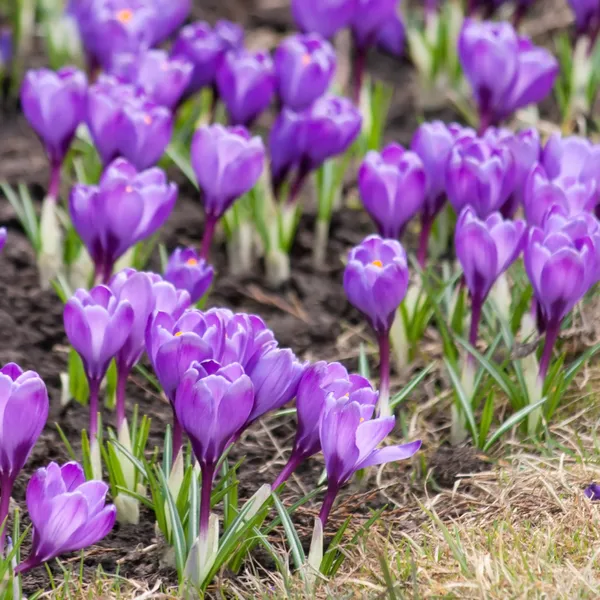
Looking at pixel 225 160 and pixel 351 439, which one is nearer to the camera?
pixel 351 439

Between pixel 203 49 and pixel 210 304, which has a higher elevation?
pixel 203 49

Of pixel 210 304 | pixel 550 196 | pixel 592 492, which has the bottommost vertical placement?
pixel 210 304

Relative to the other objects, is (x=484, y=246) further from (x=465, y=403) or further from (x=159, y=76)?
(x=159, y=76)

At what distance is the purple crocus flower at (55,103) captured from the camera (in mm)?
2779

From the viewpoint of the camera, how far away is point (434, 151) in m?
2.64

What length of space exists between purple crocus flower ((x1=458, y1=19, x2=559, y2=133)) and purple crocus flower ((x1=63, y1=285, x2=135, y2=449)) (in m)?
1.47

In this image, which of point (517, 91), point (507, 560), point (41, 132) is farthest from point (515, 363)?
point (41, 132)

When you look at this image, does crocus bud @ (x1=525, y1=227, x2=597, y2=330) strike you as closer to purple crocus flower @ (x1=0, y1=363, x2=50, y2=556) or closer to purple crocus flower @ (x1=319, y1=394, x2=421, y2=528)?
purple crocus flower @ (x1=319, y1=394, x2=421, y2=528)

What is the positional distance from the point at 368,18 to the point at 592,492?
1873 mm

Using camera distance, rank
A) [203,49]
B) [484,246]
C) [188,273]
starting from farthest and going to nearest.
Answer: [203,49], [188,273], [484,246]

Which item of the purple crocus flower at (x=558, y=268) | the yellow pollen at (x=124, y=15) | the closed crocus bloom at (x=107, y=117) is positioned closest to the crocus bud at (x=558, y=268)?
the purple crocus flower at (x=558, y=268)

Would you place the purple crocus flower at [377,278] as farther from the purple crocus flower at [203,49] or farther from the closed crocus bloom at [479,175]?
the purple crocus flower at [203,49]

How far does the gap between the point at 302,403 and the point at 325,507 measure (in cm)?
19

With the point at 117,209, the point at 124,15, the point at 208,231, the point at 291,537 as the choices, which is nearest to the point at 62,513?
the point at 291,537
